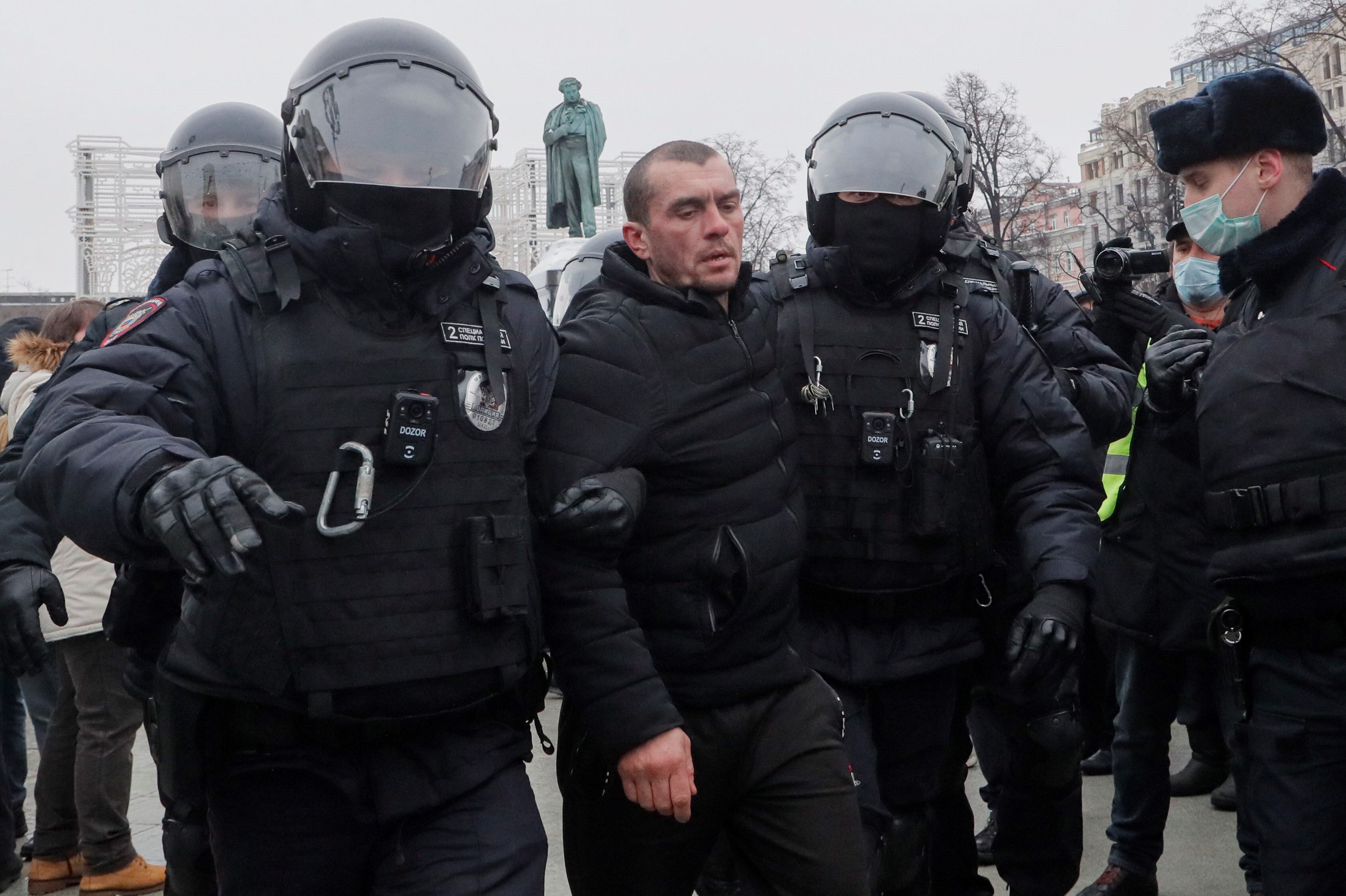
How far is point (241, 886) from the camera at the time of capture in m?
2.47

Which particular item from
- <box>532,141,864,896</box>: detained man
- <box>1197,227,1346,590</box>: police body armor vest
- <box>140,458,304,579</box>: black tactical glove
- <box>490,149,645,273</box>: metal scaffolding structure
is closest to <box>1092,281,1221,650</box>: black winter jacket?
<box>1197,227,1346,590</box>: police body armor vest

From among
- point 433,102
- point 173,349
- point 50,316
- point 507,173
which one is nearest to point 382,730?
point 173,349

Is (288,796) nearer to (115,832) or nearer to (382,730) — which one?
(382,730)

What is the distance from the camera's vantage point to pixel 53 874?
199 inches

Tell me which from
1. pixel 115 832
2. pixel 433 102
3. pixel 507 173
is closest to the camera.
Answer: pixel 433 102

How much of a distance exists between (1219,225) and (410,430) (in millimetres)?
2141

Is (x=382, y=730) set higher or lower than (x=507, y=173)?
lower

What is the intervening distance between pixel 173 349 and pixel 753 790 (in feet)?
4.90

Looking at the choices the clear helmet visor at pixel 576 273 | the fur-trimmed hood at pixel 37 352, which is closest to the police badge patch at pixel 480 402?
the fur-trimmed hood at pixel 37 352

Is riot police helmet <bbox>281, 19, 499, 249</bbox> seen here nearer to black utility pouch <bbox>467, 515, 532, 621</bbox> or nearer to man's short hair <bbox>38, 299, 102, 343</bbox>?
black utility pouch <bbox>467, 515, 532, 621</bbox>

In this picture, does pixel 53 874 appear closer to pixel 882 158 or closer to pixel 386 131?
pixel 386 131

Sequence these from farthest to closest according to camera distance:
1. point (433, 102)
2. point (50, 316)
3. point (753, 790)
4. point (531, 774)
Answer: point (531, 774) < point (50, 316) < point (753, 790) < point (433, 102)

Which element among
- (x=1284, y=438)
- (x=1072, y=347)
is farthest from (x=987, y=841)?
(x=1284, y=438)

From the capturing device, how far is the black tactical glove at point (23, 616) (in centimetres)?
295
